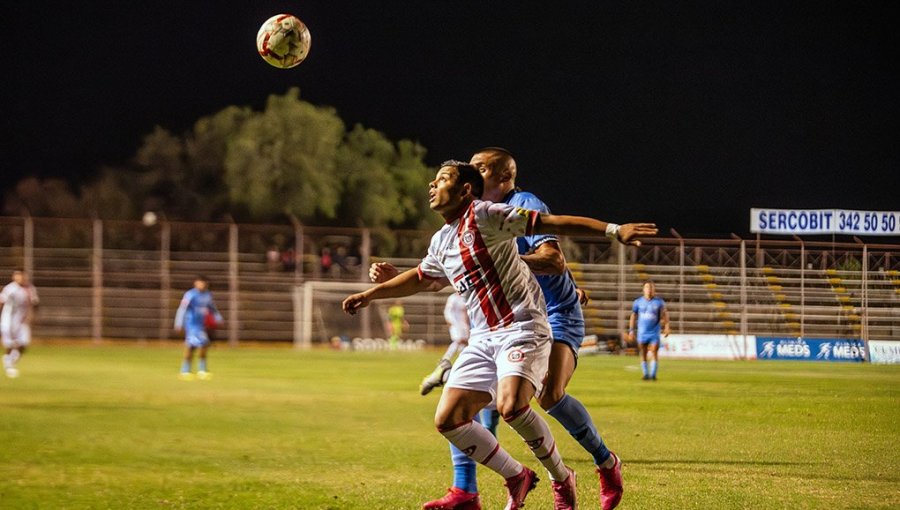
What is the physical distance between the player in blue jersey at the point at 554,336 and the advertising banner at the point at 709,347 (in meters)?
26.7

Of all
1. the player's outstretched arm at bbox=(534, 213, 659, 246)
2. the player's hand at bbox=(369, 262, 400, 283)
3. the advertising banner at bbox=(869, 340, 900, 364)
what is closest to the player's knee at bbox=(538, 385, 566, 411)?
the player's hand at bbox=(369, 262, 400, 283)

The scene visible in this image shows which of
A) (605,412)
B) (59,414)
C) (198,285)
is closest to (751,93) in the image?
(605,412)

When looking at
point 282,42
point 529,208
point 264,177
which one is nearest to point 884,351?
point 282,42

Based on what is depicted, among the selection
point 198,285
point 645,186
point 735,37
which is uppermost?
point 735,37

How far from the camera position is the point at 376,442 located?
38.7ft

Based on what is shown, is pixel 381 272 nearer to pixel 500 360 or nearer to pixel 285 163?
pixel 500 360

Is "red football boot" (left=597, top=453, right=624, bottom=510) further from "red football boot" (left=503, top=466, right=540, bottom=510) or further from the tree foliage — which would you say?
the tree foliage

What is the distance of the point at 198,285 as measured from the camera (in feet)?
85.3

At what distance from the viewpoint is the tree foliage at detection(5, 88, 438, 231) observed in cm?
5319

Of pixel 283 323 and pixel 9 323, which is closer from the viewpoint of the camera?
pixel 9 323

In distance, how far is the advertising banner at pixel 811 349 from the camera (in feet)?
74.4

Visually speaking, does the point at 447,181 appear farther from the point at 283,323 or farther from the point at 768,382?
the point at 283,323

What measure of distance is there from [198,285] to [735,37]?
525 inches

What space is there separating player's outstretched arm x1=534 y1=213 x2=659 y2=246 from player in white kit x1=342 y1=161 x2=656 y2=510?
0.21m
